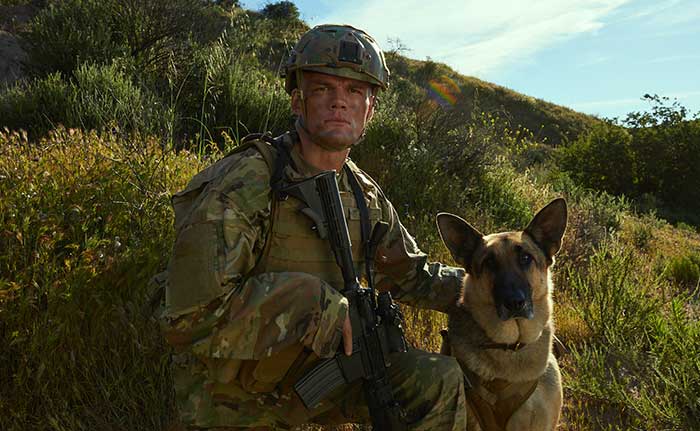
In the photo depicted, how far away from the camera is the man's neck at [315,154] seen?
2.70 m

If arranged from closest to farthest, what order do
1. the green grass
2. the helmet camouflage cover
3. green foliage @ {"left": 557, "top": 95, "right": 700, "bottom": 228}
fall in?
the helmet camouflage cover
the green grass
green foliage @ {"left": 557, "top": 95, "right": 700, "bottom": 228}

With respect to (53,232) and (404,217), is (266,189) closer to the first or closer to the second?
(53,232)

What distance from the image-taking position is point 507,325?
2873mm

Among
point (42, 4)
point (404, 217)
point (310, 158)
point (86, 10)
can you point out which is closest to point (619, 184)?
point (404, 217)

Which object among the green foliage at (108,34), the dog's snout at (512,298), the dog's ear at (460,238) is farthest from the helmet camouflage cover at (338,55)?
the green foliage at (108,34)

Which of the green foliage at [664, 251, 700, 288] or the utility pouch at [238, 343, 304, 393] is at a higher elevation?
the utility pouch at [238, 343, 304, 393]

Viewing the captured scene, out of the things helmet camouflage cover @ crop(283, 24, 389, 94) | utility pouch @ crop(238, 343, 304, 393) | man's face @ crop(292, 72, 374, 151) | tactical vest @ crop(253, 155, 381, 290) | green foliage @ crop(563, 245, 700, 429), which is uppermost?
helmet camouflage cover @ crop(283, 24, 389, 94)

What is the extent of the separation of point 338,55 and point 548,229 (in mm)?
1603

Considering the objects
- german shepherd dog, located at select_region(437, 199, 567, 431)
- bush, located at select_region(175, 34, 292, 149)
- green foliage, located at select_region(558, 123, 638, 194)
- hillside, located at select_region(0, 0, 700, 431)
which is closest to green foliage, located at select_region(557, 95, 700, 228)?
green foliage, located at select_region(558, 123, 638, 194)

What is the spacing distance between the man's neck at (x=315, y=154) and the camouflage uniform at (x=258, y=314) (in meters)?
0.06

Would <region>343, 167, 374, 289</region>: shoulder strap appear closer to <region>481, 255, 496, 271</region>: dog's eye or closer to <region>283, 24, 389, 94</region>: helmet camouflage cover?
<region>283, 24, 389, 94</region>: helmet camouflage cover

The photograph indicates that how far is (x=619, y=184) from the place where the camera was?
59.0ft

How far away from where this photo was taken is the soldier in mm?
2090

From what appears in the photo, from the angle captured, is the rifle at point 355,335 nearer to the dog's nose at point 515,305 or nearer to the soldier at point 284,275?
the soldier at point 284,275
